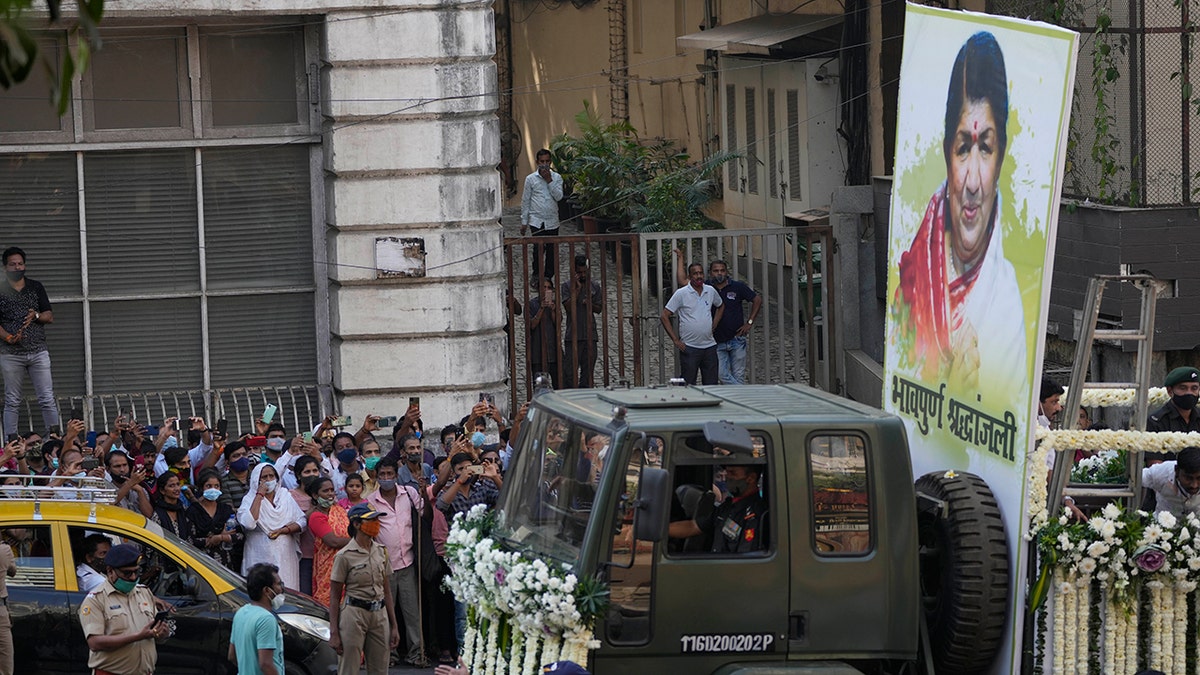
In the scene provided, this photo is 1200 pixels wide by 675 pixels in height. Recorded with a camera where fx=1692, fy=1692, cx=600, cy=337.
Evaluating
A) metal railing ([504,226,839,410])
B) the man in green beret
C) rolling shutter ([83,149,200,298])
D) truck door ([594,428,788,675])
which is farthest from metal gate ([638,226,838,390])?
truck door ([594,428,788,675])

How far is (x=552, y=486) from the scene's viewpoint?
7.84 m

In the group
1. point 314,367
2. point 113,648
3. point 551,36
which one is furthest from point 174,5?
point 551,36

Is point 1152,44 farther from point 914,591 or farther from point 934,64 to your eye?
point 914,591

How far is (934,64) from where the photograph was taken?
868cm

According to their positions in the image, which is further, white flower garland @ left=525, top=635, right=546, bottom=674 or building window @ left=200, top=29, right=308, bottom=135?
building window @ left=200, top=29, right=308, bottom=135

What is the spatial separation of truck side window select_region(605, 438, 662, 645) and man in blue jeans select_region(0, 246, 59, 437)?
32.3 feet

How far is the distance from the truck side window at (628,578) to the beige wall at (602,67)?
828 inches

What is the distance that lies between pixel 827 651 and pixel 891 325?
2.33 meters

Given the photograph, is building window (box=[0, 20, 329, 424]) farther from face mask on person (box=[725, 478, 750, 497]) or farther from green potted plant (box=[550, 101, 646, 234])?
green potted plant (box=[550, 101, 646, 234])

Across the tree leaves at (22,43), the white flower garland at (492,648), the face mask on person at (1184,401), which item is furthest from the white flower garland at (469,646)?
the face mask on person at (1184,401)

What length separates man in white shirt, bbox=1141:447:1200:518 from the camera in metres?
8.85

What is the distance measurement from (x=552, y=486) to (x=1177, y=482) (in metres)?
3.55

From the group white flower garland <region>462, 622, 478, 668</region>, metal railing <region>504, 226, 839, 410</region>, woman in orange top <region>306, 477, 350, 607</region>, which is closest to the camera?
white flower garland <region>462, 622, 478, 668</region>

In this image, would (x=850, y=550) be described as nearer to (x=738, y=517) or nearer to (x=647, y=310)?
(x=738, y=517)
